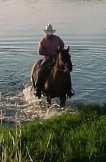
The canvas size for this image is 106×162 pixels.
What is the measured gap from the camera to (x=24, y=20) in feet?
104

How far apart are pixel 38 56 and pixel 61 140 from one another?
510 inches

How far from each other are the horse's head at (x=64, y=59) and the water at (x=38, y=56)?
133 centimetres

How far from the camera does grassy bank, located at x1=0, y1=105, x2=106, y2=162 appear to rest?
23.2ft

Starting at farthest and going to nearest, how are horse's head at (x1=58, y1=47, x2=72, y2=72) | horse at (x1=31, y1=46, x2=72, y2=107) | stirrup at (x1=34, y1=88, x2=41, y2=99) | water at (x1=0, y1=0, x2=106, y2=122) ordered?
water at (x1=0, y1=0, x2=106, y2=122), stirrup at (x1=34, y1=88, x2=41, y2=99), horse at (x1=31, y1=46, x2=72, y2=107), horse's head at (x1=58, y1=47, x2=72, y2=72)

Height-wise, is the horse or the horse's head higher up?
the horse's head

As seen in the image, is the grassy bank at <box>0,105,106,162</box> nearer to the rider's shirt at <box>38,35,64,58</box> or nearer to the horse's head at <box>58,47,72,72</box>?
the horse's head at <box>58,47,72,72</box>

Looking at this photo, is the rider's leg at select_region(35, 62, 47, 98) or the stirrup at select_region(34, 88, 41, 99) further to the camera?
the stirrup at select_region(34, 88, 41, 99)

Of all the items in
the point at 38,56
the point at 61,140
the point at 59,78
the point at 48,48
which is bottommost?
the point at 38,56

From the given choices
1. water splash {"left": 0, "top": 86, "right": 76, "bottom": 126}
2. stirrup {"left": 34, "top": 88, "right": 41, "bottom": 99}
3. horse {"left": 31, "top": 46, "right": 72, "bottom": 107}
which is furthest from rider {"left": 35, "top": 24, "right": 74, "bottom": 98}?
water splash {"left": 0, "top": 86, "right": 76, "bottom": 126}

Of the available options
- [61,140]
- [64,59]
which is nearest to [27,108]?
[64,59]

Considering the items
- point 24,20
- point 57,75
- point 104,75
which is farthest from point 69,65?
point 24,20

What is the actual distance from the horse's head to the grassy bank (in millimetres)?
1756

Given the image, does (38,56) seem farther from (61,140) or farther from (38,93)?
(61,140)

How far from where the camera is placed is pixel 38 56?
20.5m
